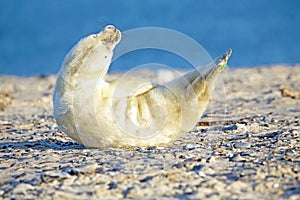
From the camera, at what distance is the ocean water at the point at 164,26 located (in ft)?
80.4

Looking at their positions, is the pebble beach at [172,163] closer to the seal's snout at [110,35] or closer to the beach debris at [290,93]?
the seal's snout at [110,35]

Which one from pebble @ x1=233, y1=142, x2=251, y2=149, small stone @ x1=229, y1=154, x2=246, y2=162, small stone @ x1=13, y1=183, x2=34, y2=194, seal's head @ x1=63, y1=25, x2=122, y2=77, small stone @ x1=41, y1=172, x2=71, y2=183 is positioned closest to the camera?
small stone @ x1=13, y1=183, x2=34, y2=194

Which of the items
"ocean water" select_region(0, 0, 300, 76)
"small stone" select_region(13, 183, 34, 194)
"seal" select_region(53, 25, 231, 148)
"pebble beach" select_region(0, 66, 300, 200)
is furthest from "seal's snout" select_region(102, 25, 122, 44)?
"ocean water" select_region(0, 0, 300, 76)

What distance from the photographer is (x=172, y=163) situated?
4504mm

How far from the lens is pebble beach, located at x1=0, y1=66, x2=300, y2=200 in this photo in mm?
3885

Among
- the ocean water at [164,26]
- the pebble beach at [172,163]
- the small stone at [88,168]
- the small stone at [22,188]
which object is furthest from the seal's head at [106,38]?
the ocean water at [164,26]

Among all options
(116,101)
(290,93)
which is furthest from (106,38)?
(290,93)

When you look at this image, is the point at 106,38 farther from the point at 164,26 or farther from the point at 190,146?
the point at 164,26

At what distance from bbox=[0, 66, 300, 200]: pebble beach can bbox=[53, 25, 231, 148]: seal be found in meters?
0.13

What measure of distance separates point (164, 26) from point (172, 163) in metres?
24.9

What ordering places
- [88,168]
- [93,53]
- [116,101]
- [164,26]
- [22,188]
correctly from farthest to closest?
1. [164,26]
2. [116,101]
3. [93,53]
4. [88,168]
5. [22,188]

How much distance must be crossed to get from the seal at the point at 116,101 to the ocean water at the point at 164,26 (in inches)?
661

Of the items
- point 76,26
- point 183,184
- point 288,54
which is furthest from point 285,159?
point 76,26

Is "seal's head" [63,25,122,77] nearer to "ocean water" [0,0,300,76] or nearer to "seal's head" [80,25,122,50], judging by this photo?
"seal's head" [80,25,122,50]
